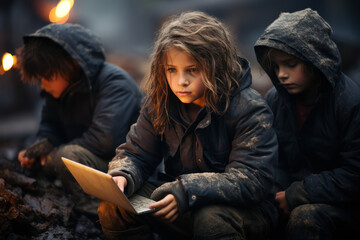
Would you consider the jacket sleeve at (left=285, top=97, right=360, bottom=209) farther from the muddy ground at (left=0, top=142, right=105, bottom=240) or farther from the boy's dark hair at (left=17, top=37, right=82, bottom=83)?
the boy's dark hair at (left=17, top=37, right=82, bottom=83)

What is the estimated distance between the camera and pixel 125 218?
2445 millimetres

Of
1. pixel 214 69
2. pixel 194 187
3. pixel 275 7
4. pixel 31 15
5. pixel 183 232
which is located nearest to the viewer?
pixel 194 187

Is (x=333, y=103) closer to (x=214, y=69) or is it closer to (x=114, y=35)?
(x=214, y=69)

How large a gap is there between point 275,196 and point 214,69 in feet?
3.25

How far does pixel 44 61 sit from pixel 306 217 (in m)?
2.49

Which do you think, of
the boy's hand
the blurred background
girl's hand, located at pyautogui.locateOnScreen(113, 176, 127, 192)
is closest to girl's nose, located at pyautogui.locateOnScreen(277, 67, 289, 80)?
the blurred background

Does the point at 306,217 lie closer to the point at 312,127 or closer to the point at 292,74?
the point at 312,127

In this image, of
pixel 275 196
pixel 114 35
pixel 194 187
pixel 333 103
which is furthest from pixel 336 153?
pixel 114 35

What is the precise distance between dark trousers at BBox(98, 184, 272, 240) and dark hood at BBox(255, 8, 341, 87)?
106 cm

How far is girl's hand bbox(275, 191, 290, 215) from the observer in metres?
2.56

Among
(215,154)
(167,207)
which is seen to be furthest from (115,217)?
(215,154)

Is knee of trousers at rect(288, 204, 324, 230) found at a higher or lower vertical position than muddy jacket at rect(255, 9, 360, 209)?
lower

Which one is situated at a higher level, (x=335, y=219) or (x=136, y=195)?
(x=136, y=195)

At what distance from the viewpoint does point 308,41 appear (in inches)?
103
